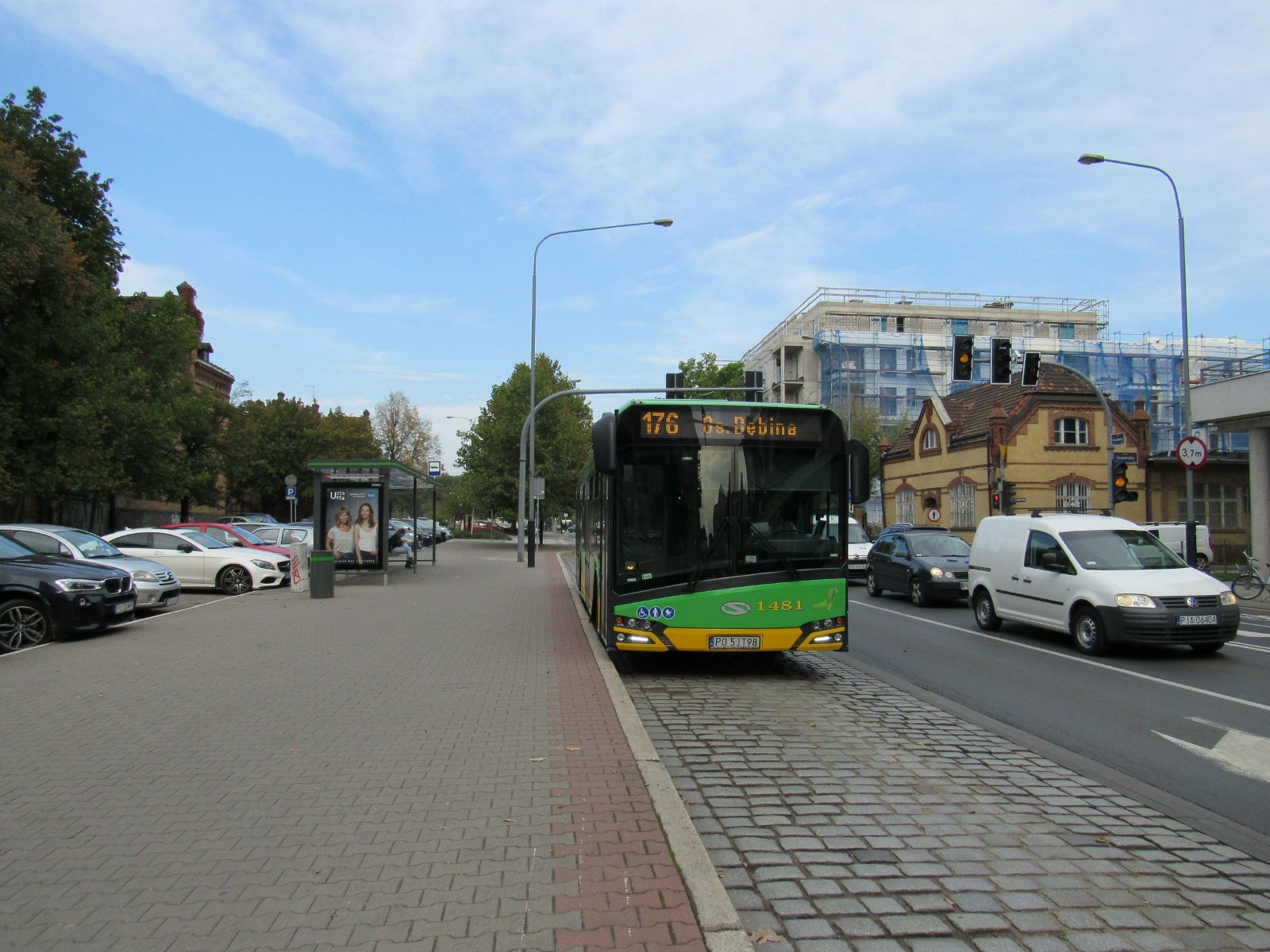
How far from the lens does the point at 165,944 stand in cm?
342

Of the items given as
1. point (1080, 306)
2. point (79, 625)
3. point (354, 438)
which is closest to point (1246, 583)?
point (79, 625)

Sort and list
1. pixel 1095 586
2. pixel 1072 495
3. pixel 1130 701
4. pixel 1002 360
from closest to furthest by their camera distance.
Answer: pixel 1130 701 → pixel 1095 586 → pixel 1002 360 → pixel 1072 495

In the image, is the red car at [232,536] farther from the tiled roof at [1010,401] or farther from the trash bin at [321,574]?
the tiled roof at [1010,401]

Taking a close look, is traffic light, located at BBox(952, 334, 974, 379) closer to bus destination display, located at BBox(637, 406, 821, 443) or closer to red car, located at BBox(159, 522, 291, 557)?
bus destination display, located at BBox(637, 406, 821, 443)

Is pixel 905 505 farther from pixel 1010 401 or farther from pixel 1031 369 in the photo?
pixel 1031 369

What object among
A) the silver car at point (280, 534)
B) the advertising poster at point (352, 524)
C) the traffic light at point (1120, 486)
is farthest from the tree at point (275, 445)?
the traffic light at point (1120, 486)

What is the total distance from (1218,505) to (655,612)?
1531 inches

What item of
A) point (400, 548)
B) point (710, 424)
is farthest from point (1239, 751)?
point (400, 548)

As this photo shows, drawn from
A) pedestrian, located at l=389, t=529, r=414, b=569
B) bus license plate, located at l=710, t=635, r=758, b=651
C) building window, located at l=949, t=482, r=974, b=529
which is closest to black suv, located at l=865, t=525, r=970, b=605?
bus license plate, located at l=710, t=635, r=758, b=651

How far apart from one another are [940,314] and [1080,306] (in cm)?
1315

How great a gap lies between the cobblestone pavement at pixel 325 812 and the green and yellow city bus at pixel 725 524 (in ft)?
3.82

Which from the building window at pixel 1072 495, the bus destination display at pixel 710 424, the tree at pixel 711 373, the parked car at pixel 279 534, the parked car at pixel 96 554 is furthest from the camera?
the tree at pixel 711 373

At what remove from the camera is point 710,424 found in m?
9.57

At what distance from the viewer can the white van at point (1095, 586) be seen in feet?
36.4
